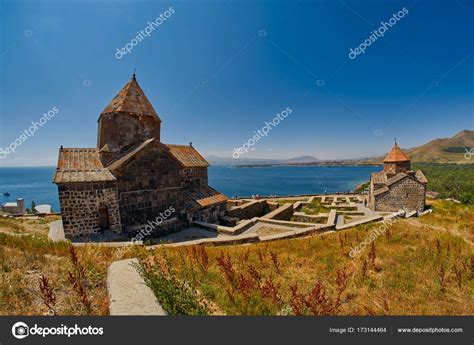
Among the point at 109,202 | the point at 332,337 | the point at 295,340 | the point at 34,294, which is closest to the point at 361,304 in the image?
the point at 332,337

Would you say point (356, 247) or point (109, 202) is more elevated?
point (109, 202)

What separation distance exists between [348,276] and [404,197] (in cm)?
2043

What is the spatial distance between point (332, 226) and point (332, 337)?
34.3 ft

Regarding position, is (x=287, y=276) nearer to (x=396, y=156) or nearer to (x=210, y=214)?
(x=210, y=214)

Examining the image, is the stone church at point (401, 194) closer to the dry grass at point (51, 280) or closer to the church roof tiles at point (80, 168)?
the church roof tiles at point (80, 168)

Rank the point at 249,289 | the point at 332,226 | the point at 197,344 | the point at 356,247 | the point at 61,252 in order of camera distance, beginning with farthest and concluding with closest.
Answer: the point at 332,226 < the point at 356,247 < the point at 61,252 < the point at 249,289 < the point at 197,344

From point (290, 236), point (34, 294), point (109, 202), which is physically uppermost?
point (109, 202)

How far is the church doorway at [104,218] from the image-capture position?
11148mm

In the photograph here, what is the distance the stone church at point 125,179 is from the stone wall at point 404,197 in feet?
55.5

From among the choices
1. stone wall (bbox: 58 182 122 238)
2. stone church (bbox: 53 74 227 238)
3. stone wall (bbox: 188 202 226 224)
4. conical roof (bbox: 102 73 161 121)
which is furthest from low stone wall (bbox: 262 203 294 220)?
conical roof (bbox: 102 73 161 121)

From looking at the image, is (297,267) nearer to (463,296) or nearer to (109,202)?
(463,296)

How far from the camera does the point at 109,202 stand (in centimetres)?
1111

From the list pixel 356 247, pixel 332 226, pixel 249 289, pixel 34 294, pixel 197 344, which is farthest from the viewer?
pixel 332 226

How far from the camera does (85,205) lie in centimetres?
1073
